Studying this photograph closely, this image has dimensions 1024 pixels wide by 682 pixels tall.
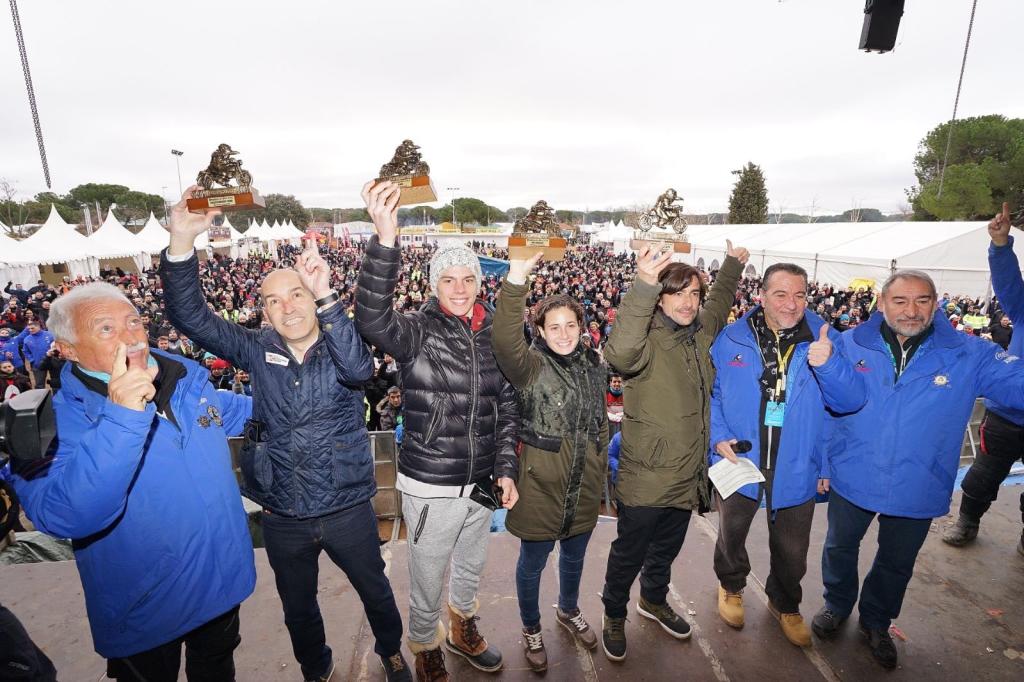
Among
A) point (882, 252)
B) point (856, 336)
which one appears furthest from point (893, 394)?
point (882, 252)

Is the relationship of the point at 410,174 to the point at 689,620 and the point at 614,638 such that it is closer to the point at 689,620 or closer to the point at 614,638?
the point at 614,638

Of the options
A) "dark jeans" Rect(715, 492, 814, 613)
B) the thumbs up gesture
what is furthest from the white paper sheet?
the thumbs up gesture

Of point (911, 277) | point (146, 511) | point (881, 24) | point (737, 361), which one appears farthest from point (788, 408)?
point (881, 24)

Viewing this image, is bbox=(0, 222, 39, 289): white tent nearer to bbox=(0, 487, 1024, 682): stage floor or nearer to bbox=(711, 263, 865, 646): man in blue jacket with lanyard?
bbox=(0, 487, 1024, 682): stage floor

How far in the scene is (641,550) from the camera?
2.38 metres

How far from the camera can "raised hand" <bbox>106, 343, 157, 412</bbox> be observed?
1340 mm

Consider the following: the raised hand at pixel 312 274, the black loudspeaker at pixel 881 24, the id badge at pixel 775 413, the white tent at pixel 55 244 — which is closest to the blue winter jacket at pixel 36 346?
the raised hand at pixel 312 274

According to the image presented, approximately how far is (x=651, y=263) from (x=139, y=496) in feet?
6.52

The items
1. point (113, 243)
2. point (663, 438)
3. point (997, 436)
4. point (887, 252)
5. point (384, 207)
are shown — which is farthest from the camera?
point (113, 243)

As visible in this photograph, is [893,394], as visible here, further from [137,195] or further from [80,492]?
[137,195]

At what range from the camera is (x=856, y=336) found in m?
2.48

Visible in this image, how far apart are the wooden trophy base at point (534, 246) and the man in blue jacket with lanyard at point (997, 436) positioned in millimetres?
2717

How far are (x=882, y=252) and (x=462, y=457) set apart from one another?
20.9m

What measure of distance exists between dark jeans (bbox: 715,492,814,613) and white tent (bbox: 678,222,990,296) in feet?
35.8
